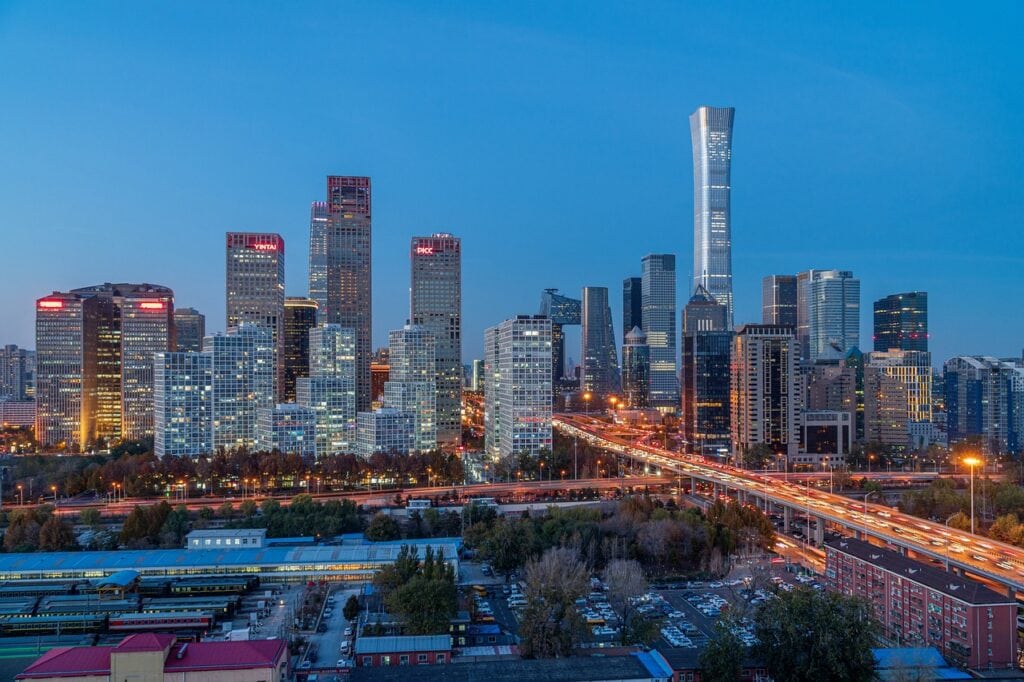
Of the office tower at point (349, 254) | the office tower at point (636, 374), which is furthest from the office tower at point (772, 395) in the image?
the office tower at point (636, 374)

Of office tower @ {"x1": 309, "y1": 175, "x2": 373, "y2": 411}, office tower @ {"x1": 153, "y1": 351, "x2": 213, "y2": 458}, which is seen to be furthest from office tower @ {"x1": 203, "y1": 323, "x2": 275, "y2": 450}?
office tower @ {"x1": 309, "y1": 175, "x2": 373, "y2": 411}

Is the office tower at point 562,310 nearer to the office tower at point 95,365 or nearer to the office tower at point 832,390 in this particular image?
the office tower at point 832,390

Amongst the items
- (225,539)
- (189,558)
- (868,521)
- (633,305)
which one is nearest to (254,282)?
(225,539)

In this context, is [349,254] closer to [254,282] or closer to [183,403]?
[254,282]

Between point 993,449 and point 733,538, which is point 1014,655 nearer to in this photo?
point 733,538

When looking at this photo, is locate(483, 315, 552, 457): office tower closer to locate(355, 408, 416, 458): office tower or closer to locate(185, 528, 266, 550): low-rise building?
locate(355, 408, 416, 458): office tower

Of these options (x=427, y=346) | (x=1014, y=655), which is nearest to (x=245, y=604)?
(x=1014, y=655)
